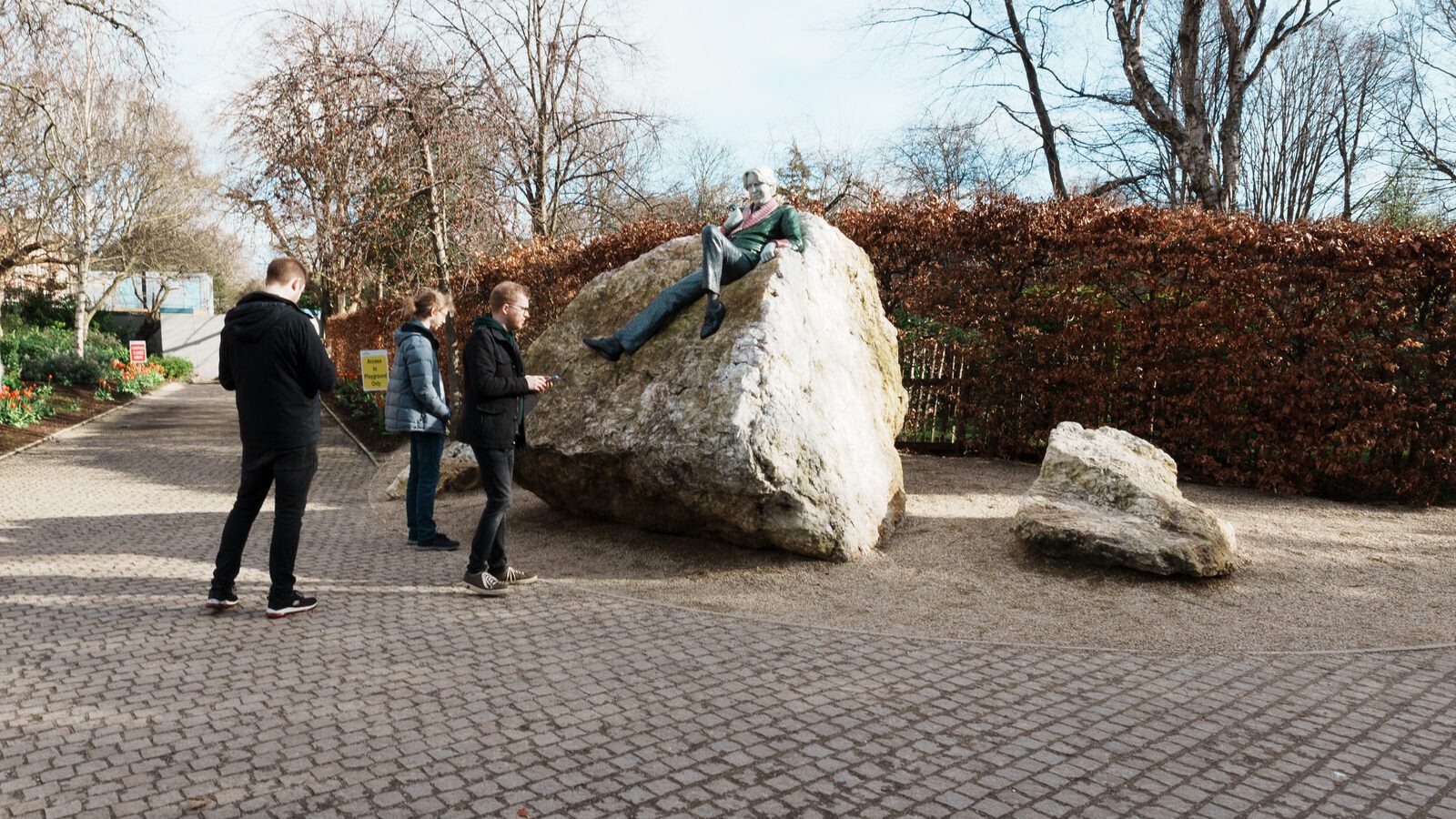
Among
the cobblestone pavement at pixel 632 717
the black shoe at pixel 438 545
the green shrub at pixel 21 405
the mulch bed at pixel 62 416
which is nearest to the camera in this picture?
the cobblestone pavement at pixel 632 717

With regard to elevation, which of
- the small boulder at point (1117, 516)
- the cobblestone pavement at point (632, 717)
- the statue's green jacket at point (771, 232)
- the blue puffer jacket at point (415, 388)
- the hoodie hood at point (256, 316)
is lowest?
the cobblestone pavement at point (632, 717)

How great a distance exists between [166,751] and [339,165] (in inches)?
384

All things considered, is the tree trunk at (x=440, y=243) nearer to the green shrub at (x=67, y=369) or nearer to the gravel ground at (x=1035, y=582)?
the gravel ground at (x=1035, y=582)

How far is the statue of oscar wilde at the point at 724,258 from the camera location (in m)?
6.97

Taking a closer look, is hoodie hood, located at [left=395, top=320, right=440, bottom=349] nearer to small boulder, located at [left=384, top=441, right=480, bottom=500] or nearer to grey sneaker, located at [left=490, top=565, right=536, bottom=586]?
grey sneaker, located at [left=490, top=565, right=536, bottom=586]

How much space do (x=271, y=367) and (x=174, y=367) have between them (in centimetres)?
3384

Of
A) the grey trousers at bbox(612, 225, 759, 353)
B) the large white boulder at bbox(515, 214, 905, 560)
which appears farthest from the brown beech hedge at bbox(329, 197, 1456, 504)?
the grey trousers at bbox(612, 225, 759, 353)

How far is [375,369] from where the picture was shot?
13781 mm

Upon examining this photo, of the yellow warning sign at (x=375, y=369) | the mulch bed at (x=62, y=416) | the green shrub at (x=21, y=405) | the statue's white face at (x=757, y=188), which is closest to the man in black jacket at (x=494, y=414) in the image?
the statue's white face at (x=757, y=188)

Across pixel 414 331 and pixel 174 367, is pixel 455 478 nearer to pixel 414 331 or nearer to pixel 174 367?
pixel 414 331

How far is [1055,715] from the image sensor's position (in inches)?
155

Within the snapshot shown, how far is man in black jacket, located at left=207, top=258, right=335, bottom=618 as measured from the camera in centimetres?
491

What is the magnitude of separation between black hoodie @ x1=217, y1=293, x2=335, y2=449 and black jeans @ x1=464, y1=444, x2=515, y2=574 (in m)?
0.99

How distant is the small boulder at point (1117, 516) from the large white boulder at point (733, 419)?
1.20 meters
